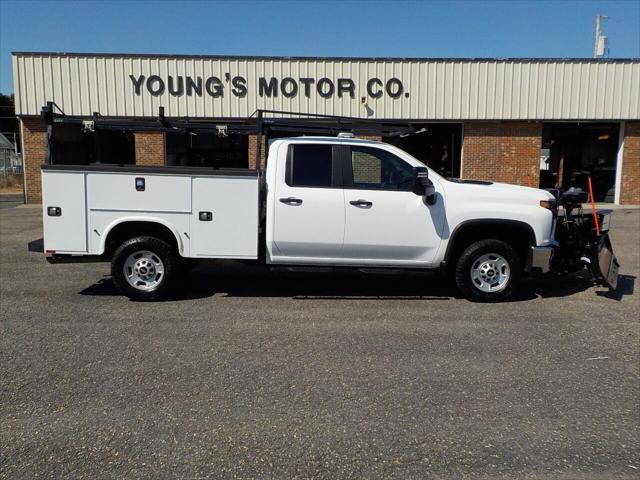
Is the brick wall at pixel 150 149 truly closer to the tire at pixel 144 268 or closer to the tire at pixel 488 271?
the tire at pixel 144 268

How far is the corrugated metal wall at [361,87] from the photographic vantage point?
20.5m

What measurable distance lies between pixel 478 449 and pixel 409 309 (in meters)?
3.26

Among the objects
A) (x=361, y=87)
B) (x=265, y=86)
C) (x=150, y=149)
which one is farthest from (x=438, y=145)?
(x=150, y=149)

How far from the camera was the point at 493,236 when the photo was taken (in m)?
7.07

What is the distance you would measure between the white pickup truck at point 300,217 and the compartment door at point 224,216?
0.04 feet

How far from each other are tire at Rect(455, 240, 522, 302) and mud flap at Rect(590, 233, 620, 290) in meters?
1.08

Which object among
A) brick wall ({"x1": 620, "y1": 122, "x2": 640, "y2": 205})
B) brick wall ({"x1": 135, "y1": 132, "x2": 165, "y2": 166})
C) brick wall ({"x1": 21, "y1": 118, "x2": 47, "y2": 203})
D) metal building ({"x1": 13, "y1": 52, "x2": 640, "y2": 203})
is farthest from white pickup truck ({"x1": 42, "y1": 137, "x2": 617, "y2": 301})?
brick wall ({"x1": 620, "y1": 122, "x2": 640, "y2": 205})

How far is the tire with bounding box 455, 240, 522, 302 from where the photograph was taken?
6.84m

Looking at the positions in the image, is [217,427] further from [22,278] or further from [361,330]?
[22,278]

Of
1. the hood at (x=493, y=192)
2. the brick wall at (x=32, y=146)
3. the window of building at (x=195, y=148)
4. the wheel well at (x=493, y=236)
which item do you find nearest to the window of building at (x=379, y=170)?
the hood at (x=493, y=192)

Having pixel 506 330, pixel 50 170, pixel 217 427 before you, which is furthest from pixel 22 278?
pixel 506 330

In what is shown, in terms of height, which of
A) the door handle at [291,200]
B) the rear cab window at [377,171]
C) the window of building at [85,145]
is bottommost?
the door handle at [291,200]

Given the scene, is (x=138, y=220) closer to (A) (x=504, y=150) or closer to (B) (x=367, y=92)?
(B) (x=367, y=92)

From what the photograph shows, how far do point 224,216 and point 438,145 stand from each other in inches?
713
